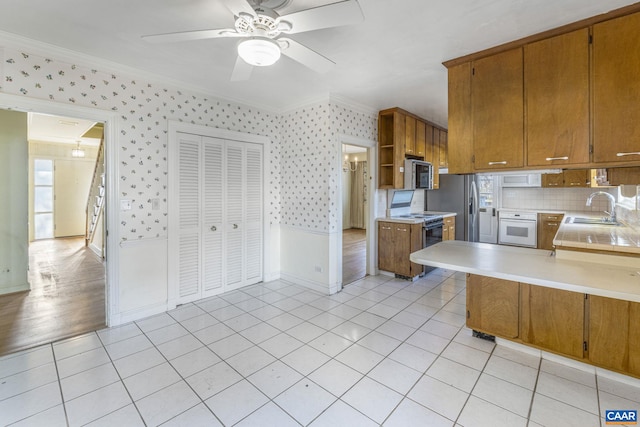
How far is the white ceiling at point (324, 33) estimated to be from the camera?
1909 mm

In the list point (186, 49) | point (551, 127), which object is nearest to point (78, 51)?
point (186, 49)

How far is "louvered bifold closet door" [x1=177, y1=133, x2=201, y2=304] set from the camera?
334cm

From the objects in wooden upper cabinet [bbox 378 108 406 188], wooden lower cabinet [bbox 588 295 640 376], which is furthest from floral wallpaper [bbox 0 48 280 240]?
Result: wooden lower cabinet [bbox 588 295 640 376]

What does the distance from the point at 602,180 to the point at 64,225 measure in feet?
37.6

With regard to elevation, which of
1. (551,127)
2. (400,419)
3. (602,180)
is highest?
(551,127)

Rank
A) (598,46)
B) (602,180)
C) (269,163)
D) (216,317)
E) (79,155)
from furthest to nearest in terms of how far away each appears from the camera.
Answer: (79,155) → (269,163) → (602,180) → (216,317) → (598,46)

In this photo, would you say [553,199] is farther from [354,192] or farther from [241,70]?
[241,70]

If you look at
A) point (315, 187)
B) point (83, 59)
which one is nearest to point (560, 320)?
point (315, 187)

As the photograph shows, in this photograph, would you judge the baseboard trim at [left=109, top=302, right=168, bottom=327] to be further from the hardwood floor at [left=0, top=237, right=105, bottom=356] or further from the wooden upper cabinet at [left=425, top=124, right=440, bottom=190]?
the wooden upper cabinet at [left=425, top=124, right=440, bottom=190]

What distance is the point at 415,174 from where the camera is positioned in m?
4.43

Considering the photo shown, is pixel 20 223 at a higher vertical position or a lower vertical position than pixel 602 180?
lower

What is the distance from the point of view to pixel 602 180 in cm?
366

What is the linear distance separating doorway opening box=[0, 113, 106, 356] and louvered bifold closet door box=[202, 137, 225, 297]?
107 cm

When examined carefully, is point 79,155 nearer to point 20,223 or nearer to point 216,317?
point 20,223
